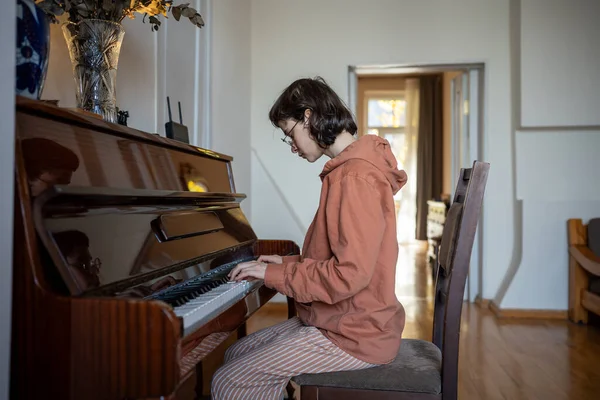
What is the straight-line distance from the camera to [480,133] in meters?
4.42

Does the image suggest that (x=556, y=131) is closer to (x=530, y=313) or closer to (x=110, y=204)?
(x=530, y=313)

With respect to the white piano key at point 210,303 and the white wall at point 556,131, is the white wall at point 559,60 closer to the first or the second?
the white wall at point 556,131

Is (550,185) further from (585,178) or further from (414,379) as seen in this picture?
(414,379)

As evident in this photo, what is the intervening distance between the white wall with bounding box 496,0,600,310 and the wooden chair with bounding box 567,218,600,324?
3.7 inches

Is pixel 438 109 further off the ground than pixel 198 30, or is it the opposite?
pixel 438 109

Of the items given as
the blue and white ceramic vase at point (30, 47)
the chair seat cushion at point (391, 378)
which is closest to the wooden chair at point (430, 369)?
the chair seat cushion at point (391, 378)

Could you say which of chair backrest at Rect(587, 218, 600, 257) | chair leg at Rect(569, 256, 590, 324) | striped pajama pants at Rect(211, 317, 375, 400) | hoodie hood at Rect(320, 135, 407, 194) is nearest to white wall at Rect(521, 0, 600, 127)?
chair backrest at Rect(587, 218, 600, 257)

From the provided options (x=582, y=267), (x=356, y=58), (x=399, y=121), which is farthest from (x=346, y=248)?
(x=399, y=121)

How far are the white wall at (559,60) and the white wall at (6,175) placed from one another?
384cm

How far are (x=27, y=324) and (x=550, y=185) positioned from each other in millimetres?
4024

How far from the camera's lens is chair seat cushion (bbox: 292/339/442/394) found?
1.27 m

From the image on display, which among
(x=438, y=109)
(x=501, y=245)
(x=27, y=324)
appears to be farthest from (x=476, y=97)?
(x=438, y=109)

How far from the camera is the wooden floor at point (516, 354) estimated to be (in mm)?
2494

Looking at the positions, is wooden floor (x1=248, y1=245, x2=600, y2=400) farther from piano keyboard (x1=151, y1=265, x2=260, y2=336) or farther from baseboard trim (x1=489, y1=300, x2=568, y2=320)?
piano keyboard (x1=151, y1=265, x2=260, y2=336)
